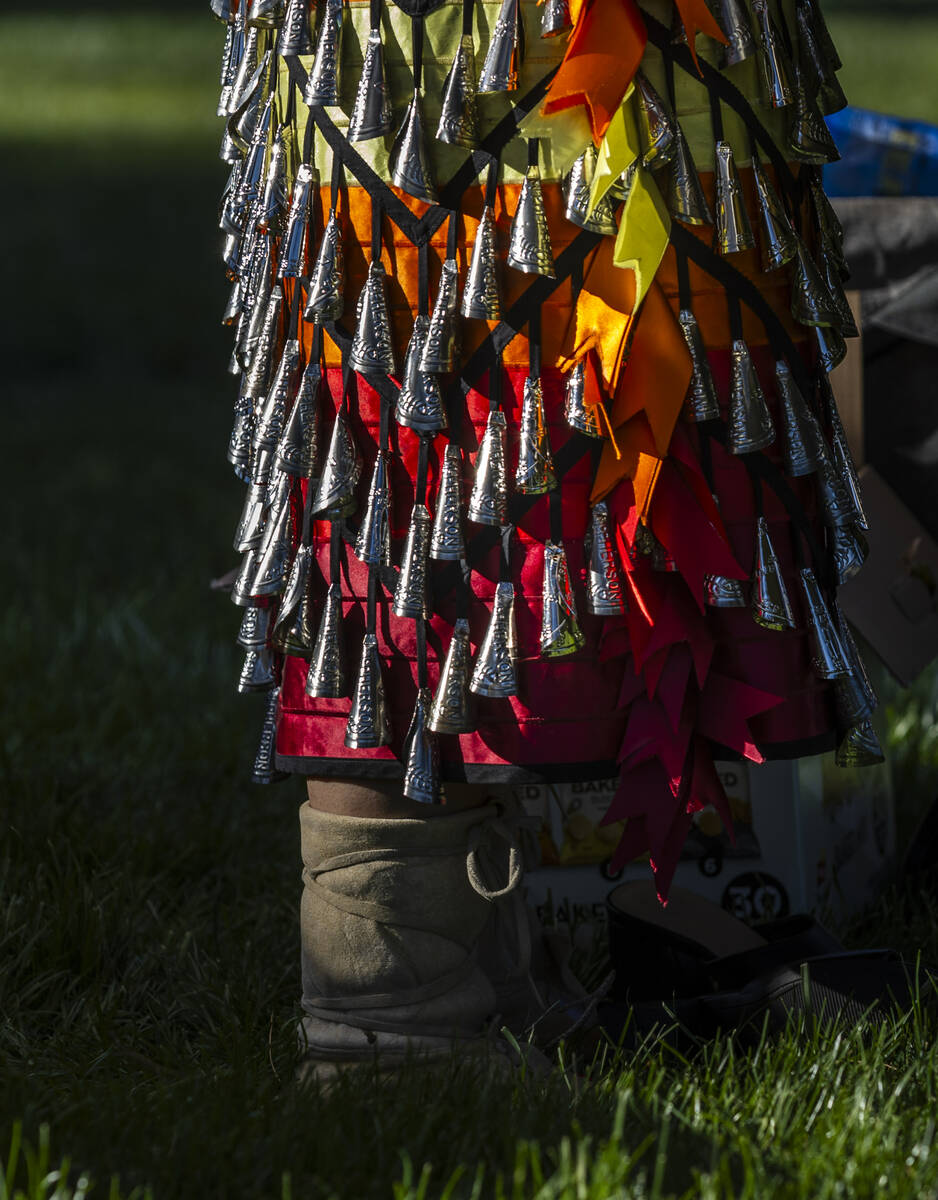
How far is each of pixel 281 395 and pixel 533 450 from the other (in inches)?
9.2

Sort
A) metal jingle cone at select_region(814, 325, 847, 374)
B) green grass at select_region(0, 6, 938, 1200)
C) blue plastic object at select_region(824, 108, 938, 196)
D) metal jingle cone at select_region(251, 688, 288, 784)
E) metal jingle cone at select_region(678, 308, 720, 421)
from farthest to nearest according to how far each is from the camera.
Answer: blue plastic object at select_region(824, 108, 938, 196), metal jingle cone at select_region(251, 688, 288, 784), metal jingle cone at select_region(814, 325, 847, 374), metal jingle cone at select_region(678, 308, 720, 421), green grass at select_region(0, 6, 938, 1200)

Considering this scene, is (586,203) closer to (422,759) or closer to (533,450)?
(533,450)

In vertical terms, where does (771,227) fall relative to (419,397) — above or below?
above

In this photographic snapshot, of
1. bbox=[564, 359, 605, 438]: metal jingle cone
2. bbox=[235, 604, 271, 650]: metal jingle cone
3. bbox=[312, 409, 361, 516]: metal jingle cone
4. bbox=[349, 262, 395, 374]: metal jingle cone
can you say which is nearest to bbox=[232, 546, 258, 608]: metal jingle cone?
bbox=[235, 604, 271, 650]: metal jingle cone

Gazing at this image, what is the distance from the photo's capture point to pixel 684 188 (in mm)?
1146

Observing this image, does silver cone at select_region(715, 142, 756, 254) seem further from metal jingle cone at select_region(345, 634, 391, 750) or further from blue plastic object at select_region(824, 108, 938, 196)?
blue plastic object at select_region(824, 108, 938, 196)

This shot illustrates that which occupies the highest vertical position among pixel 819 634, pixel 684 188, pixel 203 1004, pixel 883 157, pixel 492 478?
pixel 883 157

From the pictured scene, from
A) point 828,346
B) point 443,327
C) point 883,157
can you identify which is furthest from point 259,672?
point 883,157

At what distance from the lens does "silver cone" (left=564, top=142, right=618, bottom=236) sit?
3.71ft

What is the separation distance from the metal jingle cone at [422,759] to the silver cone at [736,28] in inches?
21.9

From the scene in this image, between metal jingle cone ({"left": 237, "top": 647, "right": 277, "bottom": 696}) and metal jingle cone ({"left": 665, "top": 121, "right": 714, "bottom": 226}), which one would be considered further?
metal jingle cone ({"left": 237, "top": 647, "right": 277, "bottom": 696})

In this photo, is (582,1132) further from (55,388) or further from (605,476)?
(55,388)

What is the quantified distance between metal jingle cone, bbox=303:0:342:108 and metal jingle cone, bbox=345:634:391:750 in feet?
1.42

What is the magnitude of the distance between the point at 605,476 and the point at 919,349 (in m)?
0.92
